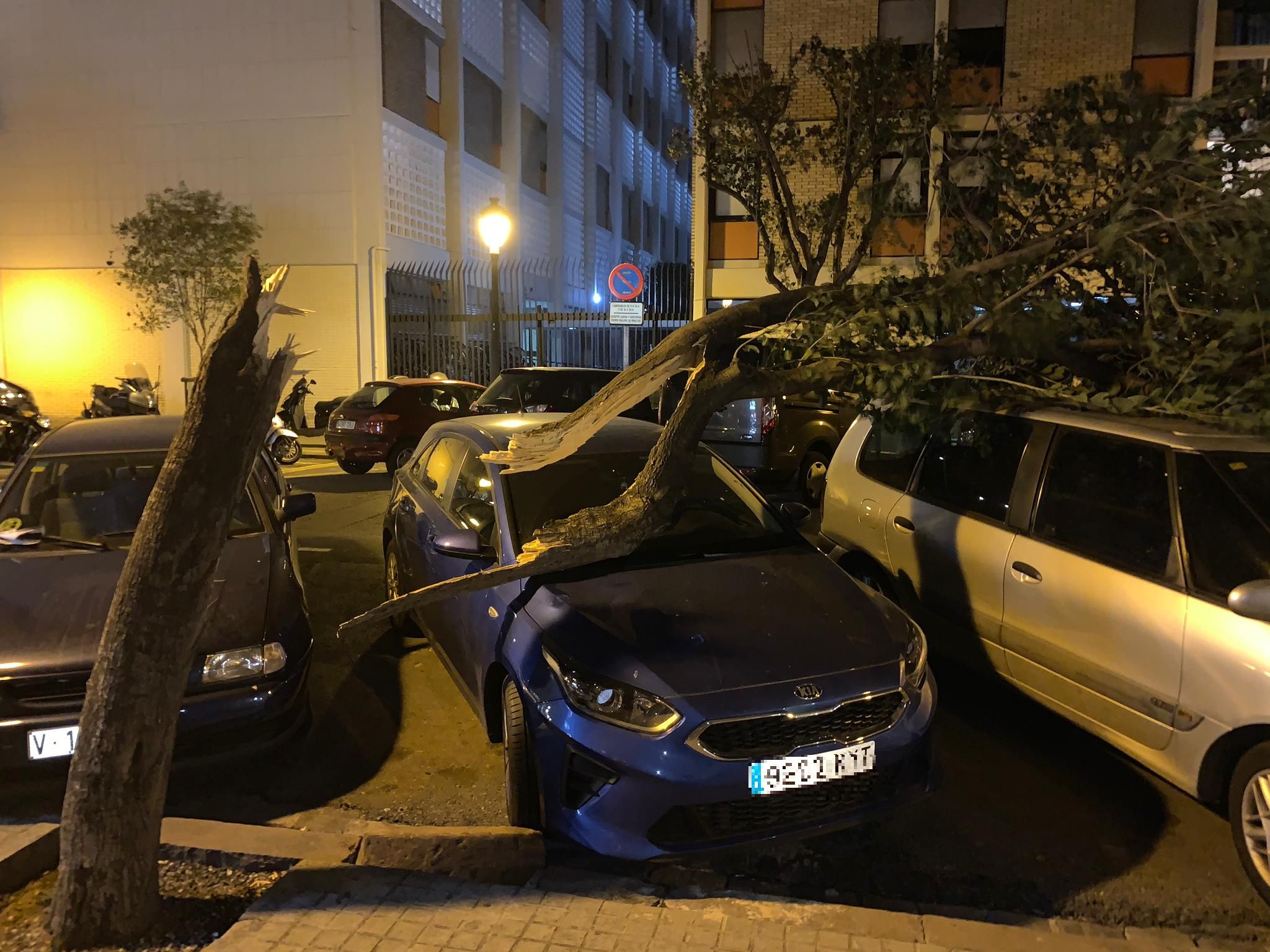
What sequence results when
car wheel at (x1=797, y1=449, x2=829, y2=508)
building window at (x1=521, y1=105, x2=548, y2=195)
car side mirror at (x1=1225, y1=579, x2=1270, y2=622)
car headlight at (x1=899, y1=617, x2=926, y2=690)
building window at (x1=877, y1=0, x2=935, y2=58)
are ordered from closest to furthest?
car side mirror at (x1=1225, y1=579, x2=1270, y2=622) < car headlight at (x1=899, y1=617, x2=926, y2=690) < car wheel at (x1=797, y1=449, x2=829, y2=508) < building window at (x1=877, y1=0, x2=935, y2=58) < building window at (x1=521, y1=105, x2=548, y2=195)

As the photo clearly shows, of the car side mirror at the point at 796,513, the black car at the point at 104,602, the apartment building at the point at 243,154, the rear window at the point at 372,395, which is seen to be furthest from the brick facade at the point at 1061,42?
the black car at the point at 104,602

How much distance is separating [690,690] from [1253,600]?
5.95ft

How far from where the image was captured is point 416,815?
3.76 metres

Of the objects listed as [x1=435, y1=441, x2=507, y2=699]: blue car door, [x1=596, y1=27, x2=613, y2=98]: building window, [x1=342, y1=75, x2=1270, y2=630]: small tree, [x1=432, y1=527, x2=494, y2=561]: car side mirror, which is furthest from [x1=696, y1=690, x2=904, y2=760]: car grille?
[x1=596, y1=27, x2=613, y2=98]: building window

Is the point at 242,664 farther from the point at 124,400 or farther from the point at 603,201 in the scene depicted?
the point at 603,201

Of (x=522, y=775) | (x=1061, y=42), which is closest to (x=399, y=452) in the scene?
(x=522, y=775)

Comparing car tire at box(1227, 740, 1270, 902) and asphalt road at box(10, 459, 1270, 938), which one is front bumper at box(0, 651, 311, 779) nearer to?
asphalt road at box(10, 459, 1270, 938)

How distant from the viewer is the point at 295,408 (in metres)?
16.4

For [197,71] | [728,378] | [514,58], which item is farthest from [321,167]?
[728,378]

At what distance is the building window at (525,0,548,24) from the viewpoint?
26381mm

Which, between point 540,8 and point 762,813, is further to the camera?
point 540,8

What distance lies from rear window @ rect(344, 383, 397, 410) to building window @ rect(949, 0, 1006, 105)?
39.0 ft

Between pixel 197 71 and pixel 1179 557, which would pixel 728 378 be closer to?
pixel 1179 557

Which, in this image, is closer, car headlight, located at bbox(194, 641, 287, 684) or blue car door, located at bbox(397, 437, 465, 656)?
car headlight, located at bbox(194, 641, 287, 684)
